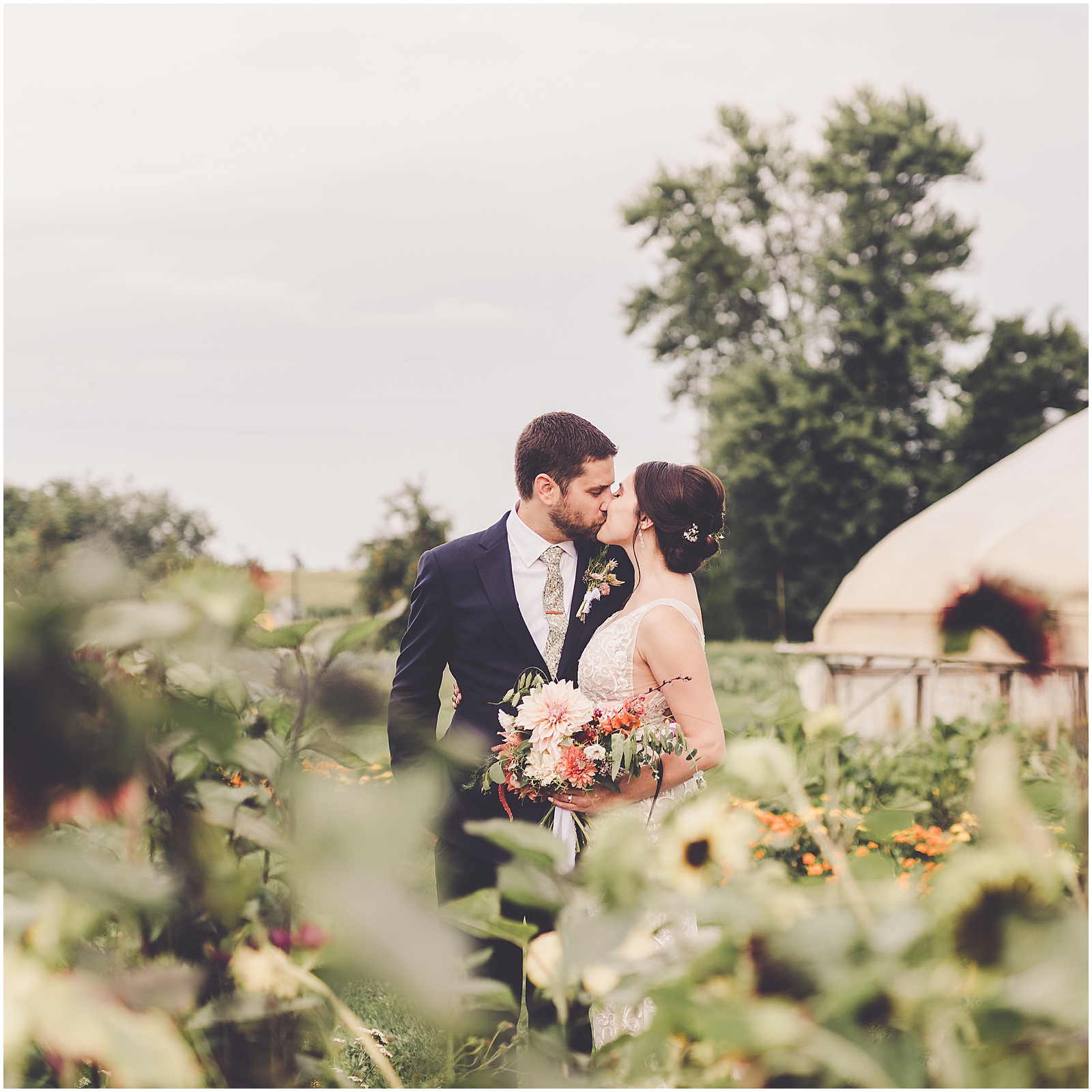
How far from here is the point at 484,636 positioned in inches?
117

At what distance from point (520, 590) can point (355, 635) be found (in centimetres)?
238

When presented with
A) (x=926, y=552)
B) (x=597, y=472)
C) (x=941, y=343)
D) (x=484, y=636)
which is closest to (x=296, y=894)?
(x=484, y=636)

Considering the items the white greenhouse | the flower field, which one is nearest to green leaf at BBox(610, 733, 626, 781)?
the flower field

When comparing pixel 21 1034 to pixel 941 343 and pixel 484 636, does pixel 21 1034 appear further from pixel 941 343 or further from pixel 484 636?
pixel 941 343

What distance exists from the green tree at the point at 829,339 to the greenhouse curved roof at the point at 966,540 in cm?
1556

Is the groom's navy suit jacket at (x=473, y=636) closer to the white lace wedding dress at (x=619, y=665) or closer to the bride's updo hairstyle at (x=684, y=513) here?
the white lace wedding dress at (x=619, y=665)

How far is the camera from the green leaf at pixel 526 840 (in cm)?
63

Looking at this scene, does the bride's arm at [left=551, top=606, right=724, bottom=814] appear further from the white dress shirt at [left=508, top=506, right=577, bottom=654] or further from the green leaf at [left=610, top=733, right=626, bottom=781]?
the white dress shirt at [left=508, top=506, right=577, bottom=654]

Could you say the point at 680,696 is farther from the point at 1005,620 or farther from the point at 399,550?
the point at 399,550

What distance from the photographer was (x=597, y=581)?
10.2 ft

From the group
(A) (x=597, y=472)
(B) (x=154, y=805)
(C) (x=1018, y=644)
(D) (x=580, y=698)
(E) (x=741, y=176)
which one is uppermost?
(E) (x=741, y=176)

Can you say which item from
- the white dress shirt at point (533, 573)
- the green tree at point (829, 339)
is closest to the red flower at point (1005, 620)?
the white dress shirt at point (533, 573)

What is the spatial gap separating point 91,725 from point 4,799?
2.6 inches

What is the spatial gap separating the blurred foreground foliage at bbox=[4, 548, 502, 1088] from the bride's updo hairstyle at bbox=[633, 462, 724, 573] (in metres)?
2.29
